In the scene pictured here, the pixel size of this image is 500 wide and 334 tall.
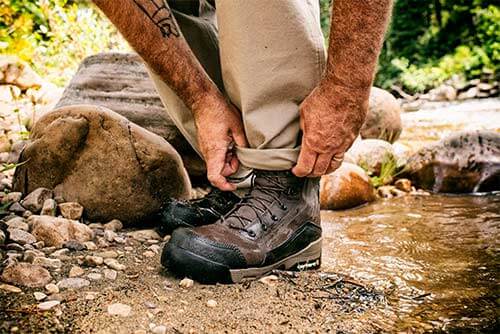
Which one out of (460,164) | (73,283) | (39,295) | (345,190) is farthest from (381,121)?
(39,295)

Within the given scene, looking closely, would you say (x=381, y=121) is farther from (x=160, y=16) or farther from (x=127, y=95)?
(x=160, y=16)

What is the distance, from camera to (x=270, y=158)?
152 cm

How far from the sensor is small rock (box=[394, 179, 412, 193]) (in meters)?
3.21

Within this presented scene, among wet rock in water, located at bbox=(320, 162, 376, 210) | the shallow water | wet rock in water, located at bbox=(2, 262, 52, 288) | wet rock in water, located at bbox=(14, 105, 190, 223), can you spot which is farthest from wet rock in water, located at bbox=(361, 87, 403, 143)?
wet rock in water, located at bbox=(2, 262, 52, 288)

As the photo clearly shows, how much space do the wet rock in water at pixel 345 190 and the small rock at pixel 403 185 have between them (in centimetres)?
36

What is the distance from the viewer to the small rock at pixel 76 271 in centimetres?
136

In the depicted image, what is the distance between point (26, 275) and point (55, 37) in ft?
19.4

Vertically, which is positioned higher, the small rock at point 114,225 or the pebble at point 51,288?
the pebble at point 51,288

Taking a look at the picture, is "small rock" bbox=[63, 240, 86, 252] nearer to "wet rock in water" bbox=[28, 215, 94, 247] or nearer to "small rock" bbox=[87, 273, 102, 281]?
"wet rock in water" bbox=[28, 215, 94, 247]

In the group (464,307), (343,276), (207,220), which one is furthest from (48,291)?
(464,307)

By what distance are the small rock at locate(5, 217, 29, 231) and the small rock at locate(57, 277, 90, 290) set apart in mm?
451

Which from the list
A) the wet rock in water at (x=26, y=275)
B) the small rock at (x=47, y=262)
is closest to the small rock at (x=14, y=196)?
the small rock at (x=47, y=262)

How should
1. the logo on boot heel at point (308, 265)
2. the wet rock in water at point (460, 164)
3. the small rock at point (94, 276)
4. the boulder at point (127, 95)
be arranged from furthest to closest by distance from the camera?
the wet rock in water at point (460, 164) < the boulder at point (127, 95) < the logo on boot heel at point (308, 265) < the small rock at point (94, 276)

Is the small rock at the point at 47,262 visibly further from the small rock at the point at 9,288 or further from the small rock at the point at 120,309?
the small rock at the point at 120,309
